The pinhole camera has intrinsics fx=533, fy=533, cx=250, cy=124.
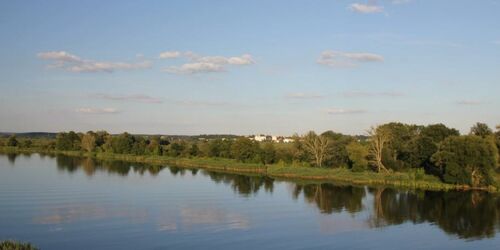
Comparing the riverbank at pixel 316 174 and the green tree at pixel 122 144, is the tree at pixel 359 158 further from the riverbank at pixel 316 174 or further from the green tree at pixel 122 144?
the green tree at pixel 122 144

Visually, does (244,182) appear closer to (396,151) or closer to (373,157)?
(373,157)

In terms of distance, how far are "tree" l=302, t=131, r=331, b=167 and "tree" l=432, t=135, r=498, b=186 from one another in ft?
62.7

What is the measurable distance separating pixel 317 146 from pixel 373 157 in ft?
27.0

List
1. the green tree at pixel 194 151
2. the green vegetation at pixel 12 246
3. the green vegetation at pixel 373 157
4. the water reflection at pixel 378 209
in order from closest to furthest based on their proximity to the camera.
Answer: the green vegetation at pixel 12 246 → the water reflection at pixel 378 209 → the green vegetation at pixel 373 157 → the green tree at pixel 194 151

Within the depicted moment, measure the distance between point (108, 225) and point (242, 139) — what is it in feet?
163

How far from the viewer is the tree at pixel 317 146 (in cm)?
6838

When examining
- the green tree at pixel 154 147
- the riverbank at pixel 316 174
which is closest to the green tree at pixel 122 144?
the green tree at pixel 154 147

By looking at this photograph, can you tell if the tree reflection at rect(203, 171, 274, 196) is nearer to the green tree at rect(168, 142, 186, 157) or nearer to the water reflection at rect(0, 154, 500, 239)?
the water reflection at rect(0, 154, 500, 239)

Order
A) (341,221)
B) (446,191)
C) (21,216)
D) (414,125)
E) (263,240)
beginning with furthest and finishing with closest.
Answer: (414,125) < (446,191) < (341,221) < (21,216) < (263,240)

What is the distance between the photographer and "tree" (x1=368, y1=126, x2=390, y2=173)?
196 feet

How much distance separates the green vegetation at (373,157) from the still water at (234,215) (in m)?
3.82

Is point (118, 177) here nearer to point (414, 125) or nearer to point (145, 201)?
point (145, 201)

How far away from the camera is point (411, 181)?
54375mm

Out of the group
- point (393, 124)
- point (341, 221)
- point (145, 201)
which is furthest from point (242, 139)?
point (341, 221)
